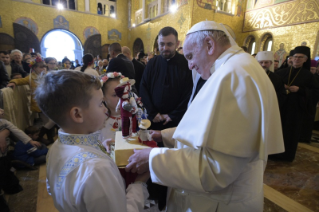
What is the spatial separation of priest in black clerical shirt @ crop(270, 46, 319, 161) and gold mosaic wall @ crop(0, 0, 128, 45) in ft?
50.3

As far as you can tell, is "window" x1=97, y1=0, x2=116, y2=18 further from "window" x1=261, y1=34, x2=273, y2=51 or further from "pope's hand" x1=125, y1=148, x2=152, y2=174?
"pope's hand" x1=125, y1=148, x2=152, y2=174

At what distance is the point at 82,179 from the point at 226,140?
67 cm

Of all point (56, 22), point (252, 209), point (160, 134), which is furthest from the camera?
point (56, 22)

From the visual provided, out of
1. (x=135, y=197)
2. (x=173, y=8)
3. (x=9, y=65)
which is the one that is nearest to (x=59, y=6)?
(x=173, y=8)

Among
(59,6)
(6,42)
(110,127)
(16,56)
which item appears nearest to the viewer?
(110,127)

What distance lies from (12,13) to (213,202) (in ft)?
56.2

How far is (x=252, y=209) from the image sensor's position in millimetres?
1064

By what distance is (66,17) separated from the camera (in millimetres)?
14617

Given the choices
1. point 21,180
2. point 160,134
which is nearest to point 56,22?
point 21,180

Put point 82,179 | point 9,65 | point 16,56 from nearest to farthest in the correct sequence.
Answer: point 82,179, point 9,65, point 16,56

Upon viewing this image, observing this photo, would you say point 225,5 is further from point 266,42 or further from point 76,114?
point 76,114

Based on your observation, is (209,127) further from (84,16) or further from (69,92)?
(84,16)

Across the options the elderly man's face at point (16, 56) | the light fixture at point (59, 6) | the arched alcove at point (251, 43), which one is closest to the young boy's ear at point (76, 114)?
the elderly man's face at point (16, 56)

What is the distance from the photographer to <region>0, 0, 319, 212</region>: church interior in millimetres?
2715
